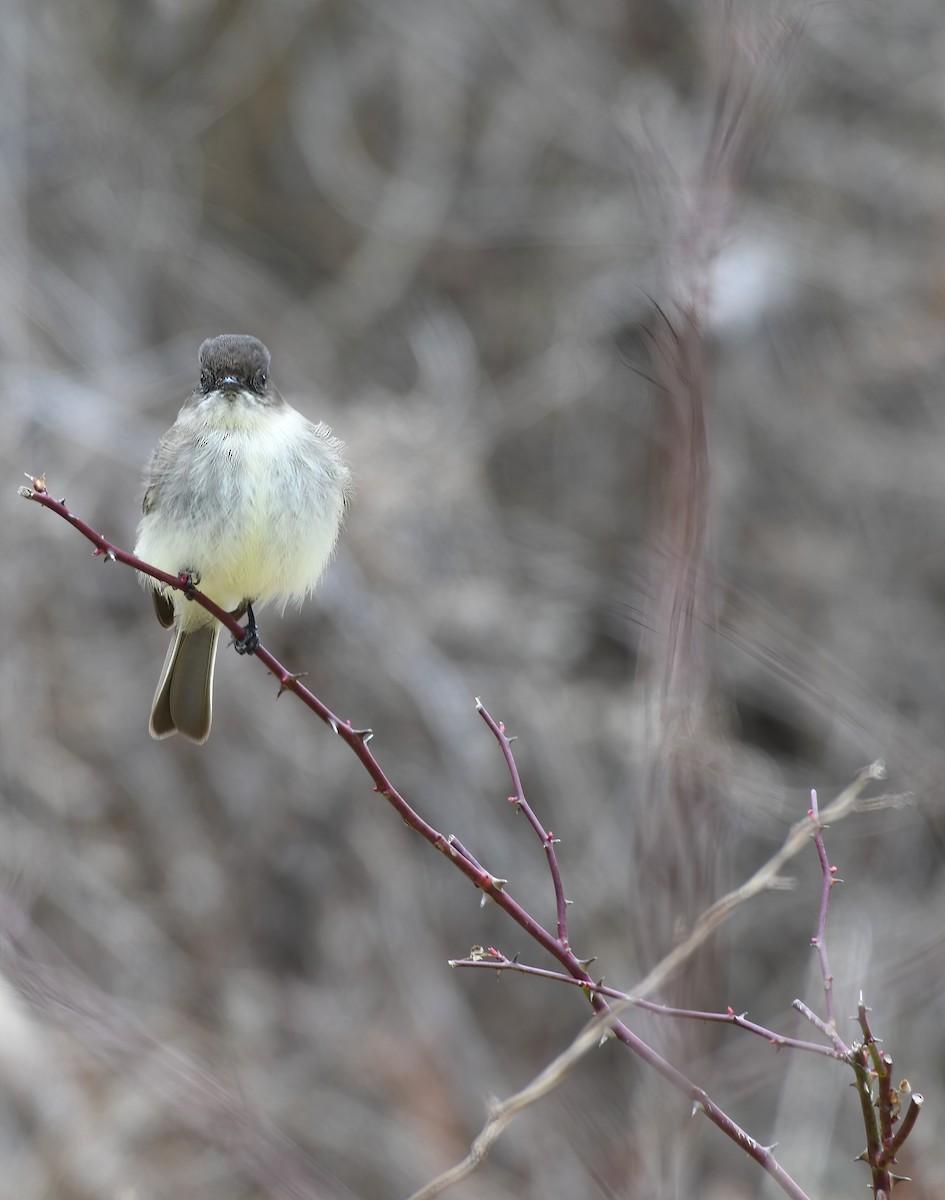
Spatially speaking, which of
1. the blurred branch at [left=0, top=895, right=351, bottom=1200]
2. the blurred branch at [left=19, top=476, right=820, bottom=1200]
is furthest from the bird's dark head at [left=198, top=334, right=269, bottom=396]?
the blurred branch at [left=0, top=895, right=351, bottom=1200]

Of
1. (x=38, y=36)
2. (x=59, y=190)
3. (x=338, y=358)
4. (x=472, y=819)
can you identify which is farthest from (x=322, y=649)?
(x=38, y=36)

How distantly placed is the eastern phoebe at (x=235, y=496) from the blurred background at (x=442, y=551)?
1.78 meters

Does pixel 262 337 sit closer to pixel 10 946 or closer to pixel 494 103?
pixel 494 103

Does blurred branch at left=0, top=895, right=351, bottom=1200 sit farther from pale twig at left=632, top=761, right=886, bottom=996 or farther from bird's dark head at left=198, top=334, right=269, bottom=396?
bird's dark head at left=198, top=334, right=269, bottom=396

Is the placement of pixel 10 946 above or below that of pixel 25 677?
below

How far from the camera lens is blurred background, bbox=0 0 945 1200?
565 centimetres

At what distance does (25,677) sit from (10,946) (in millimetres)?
3121

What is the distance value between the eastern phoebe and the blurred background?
1.78 m

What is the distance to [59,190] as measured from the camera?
6777 mm

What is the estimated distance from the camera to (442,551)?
6031 mm

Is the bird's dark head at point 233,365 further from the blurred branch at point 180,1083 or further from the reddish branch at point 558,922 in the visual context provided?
→ the blurred branch at point 180,1083

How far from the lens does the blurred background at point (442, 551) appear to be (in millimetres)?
5648

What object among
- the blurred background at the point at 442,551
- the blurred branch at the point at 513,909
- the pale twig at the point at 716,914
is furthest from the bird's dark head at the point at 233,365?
the blurred background at the point at 442,551

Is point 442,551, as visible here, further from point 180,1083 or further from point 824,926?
point 824,926
